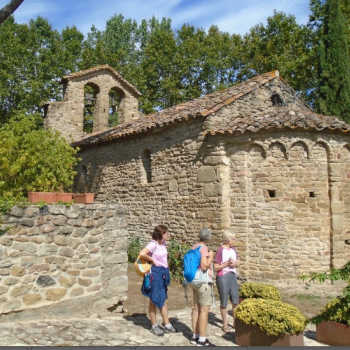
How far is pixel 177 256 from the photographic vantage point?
33.0ft

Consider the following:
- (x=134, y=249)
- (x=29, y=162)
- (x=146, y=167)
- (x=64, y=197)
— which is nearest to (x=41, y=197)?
(x=64, y=197)

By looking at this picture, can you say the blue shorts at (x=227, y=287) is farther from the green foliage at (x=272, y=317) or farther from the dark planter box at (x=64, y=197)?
the dark planter box at (x=64, y=197)

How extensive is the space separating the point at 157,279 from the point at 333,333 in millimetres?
2508

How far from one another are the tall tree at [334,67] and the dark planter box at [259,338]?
1299 cm

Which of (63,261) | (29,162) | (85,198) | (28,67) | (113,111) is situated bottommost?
(63,261)

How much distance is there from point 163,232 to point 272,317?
1826mm

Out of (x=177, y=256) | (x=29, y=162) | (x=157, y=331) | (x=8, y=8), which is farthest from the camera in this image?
(x=177, y=256)

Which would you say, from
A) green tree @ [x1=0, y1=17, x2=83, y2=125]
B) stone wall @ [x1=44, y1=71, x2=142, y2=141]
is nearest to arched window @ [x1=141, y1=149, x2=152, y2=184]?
stone wall @ [x1=44, y1=71, x2=142, y2=141]

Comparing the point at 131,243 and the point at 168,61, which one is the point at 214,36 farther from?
the point at 131,243

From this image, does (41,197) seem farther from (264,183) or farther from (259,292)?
(264,183)

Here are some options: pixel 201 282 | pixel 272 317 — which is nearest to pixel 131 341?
pixel 201 282

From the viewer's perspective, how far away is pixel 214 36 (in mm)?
29094

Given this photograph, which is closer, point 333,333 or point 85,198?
point 333,333

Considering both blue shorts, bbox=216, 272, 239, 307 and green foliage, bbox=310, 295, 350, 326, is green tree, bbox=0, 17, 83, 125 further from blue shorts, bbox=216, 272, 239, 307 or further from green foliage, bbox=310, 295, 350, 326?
green foliage, bbox=310, 295, 350, 326
